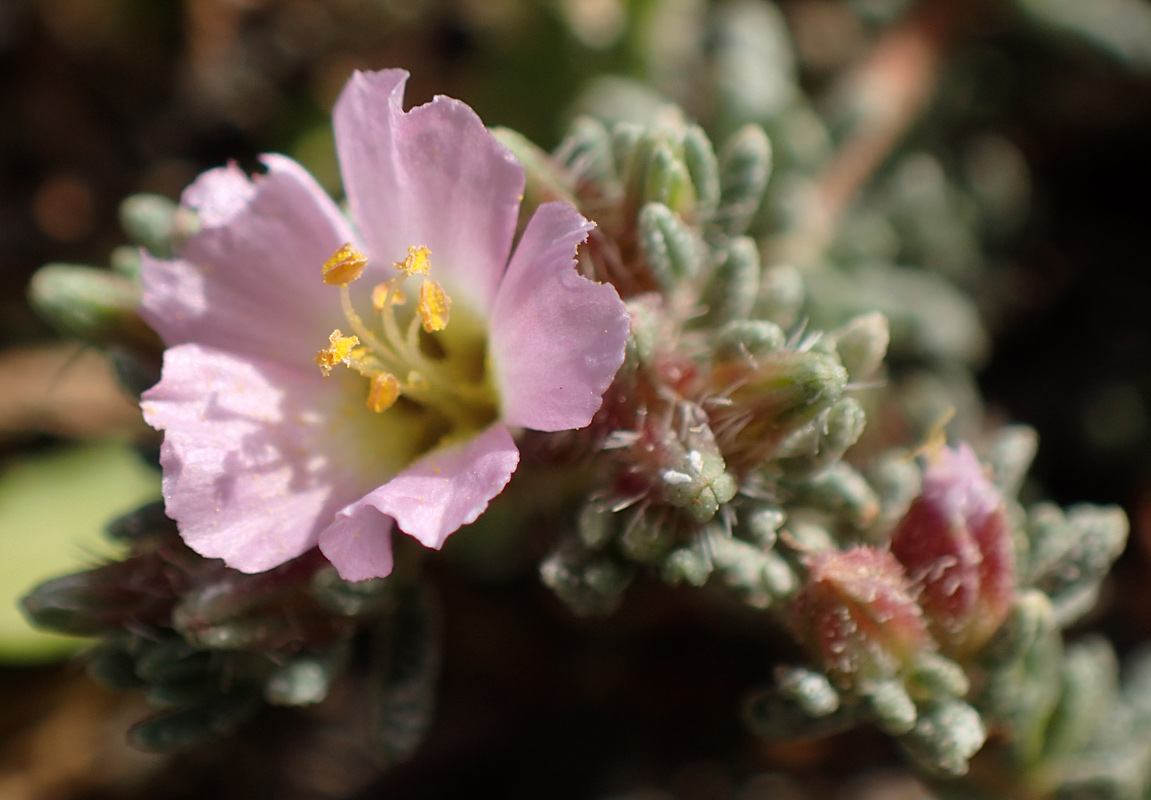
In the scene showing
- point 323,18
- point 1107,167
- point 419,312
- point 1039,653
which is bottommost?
point 323,18

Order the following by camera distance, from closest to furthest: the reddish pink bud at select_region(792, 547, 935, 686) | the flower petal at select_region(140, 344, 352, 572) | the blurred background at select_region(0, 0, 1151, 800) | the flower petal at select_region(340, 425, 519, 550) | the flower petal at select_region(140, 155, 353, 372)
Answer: the flower petal at select_region(340, 425, 519, 550) < the flower petal at select_region(140, 344, 352, 572) < the reddish pink bud at select_region(792, 547, 935, 686) < the flower petal at select_region(140, 155, 353, 372) < the blurred background at select_region(0, 0, 1151, 800)

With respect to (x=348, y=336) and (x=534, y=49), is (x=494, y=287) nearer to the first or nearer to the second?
(x=348, y=336)

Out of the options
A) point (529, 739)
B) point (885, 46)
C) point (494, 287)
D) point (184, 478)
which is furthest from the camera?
point (885, 46)

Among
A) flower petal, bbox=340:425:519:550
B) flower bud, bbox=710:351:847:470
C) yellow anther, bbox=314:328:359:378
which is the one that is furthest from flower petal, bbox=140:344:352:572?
flower bud, bbox=710:351:847:470

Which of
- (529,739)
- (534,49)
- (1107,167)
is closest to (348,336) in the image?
(529,739)

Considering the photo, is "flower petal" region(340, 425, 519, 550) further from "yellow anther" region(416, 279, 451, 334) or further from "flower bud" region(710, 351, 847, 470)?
"flower bud" region(710, 351, 847, 470)

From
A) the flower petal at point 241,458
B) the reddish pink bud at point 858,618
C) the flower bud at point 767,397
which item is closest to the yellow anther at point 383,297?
the flower petal at point 241,458
